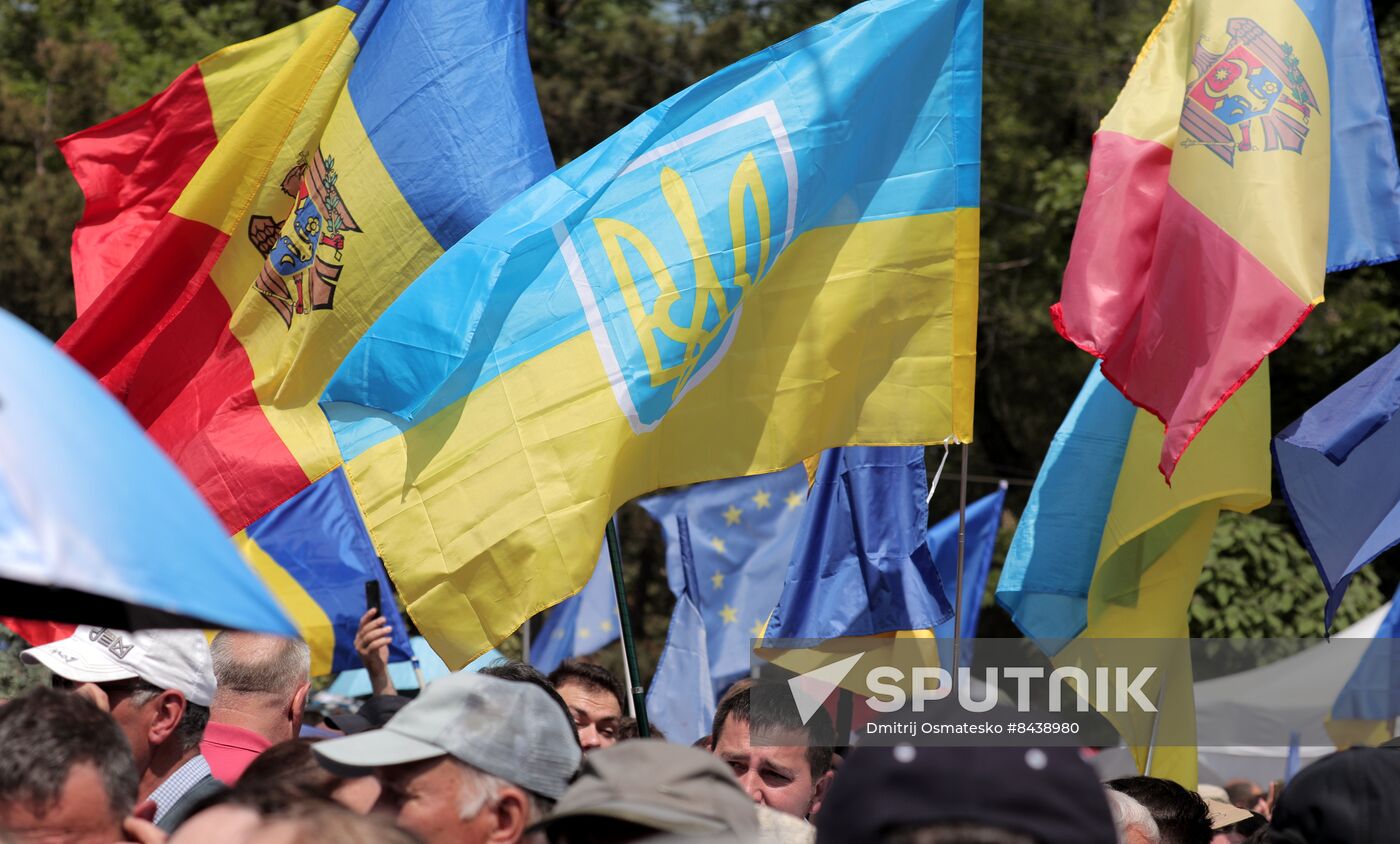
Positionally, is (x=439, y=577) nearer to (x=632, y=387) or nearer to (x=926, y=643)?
(x=632, y=387)

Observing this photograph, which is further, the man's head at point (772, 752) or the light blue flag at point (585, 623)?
the light blue flag at point (585, 623)

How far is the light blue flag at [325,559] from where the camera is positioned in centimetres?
787

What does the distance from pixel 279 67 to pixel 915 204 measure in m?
2.35

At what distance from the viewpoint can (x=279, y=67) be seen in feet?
19.4

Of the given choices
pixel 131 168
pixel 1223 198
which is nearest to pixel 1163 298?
pixel 1223 198

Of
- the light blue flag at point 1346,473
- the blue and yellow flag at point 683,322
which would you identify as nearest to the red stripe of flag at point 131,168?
the blue and yellow flag at point 683,322

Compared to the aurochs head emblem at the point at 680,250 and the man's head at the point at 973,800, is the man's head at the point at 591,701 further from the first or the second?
the man's head at the point at 973,800

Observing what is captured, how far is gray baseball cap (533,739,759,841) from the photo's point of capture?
7.79 ft

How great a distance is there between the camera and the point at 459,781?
8.98 ft

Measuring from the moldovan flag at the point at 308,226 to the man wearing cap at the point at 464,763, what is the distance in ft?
8.21

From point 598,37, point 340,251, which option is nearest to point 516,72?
point 340,251

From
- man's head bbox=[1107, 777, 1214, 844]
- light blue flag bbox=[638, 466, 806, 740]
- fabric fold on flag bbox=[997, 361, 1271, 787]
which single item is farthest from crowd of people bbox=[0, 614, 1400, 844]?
light blue flag bbox=[638, 466, 806, 740]

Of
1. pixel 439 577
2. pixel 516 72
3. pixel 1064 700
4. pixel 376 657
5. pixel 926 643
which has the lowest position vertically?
pixel 1064 700

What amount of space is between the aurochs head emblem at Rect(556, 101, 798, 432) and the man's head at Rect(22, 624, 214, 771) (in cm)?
143
